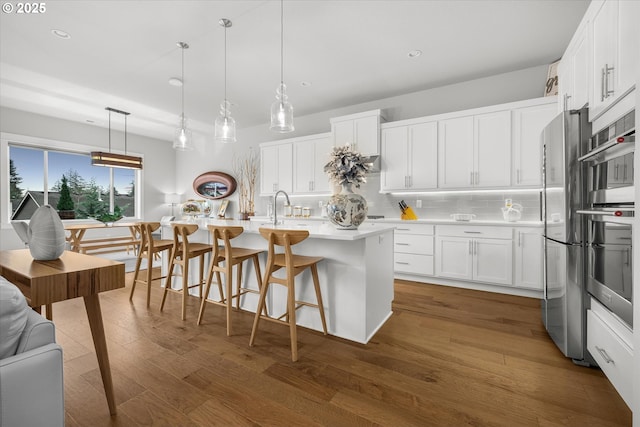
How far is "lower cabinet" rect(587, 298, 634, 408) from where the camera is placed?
1.43 metres

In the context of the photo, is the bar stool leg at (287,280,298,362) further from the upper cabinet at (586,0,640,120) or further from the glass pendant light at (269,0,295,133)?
Answer: the upper cabinet at (586,0,640,120)

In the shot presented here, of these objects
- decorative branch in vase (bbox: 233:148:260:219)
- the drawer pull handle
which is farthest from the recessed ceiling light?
the drawer pull handle

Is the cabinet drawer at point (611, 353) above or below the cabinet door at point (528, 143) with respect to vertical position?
below

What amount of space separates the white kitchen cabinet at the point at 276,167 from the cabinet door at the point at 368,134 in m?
1.45

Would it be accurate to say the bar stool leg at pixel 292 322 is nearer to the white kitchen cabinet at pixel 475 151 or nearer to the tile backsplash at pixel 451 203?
the white kitchen cabinet at pixel 475 151

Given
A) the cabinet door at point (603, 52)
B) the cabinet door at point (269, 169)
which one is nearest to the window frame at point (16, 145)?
the cabinet door at point (269, 169)

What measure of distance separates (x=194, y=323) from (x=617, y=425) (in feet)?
9.34

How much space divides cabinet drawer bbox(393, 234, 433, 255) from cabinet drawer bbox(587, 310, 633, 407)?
2036 millimetres

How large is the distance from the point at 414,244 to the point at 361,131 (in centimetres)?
196

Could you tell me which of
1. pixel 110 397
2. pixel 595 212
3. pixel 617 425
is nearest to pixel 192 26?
pixel 110 397

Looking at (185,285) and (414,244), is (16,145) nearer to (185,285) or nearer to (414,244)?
(185,285)

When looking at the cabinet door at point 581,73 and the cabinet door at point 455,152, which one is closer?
the cabinet door at point 581,73

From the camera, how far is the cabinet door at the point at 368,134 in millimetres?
4418

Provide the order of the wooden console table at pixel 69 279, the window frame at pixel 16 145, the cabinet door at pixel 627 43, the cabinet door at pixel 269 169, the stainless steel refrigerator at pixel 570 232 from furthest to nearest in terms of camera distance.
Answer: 1. the cabinet door at pixel 269 169
2. the window frame at pixel 16 145
3. the stainless steel refrigerator at pixel 570 232
4. the cabinet door at pixel 627 43
5. the wooden console table at pixel 69 279
